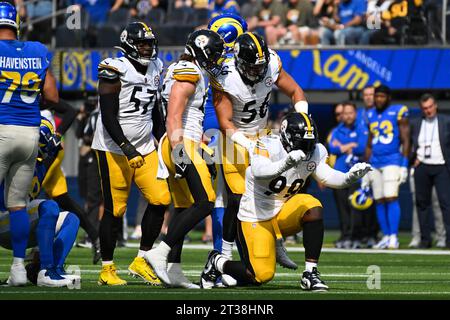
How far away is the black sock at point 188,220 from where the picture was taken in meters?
8.16

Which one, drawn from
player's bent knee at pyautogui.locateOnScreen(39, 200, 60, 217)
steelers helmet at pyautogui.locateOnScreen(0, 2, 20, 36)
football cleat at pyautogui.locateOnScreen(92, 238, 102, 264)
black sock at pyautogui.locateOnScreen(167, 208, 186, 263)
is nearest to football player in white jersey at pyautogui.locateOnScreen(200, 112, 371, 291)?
black sock at pyautogui.locateOnScreen(167, 208, 186, 263)

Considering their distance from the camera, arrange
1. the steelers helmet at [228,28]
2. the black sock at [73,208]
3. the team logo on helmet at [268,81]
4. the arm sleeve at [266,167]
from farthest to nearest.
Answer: the black sock at [73,208] → the steelers helmet at [228,28] → the team logo on helmet at [268,81] → the arm sleeve at [266,167]

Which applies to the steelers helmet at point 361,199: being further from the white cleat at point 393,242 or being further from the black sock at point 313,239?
the black sock at point 313,239

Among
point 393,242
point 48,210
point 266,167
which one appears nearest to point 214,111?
point 266,167

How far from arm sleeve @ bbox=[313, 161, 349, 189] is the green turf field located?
733 millimetres

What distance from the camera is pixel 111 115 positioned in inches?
339

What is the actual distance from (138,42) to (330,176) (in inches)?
74.1

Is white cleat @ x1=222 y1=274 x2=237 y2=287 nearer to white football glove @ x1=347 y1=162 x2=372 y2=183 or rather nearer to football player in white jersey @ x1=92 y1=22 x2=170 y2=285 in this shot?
football player in white jersey @ x1=92 y1=22 x2=170 y2=285

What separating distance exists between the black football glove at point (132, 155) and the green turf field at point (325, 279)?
890 millimetres

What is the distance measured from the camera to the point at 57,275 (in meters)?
8.07

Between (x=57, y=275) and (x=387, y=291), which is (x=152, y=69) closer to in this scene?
(x=57, y=275)

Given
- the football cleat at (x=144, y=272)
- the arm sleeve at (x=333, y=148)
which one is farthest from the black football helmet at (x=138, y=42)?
the arm sleeve at (x=333, y=148)

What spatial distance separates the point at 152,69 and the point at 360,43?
10.0 meters
